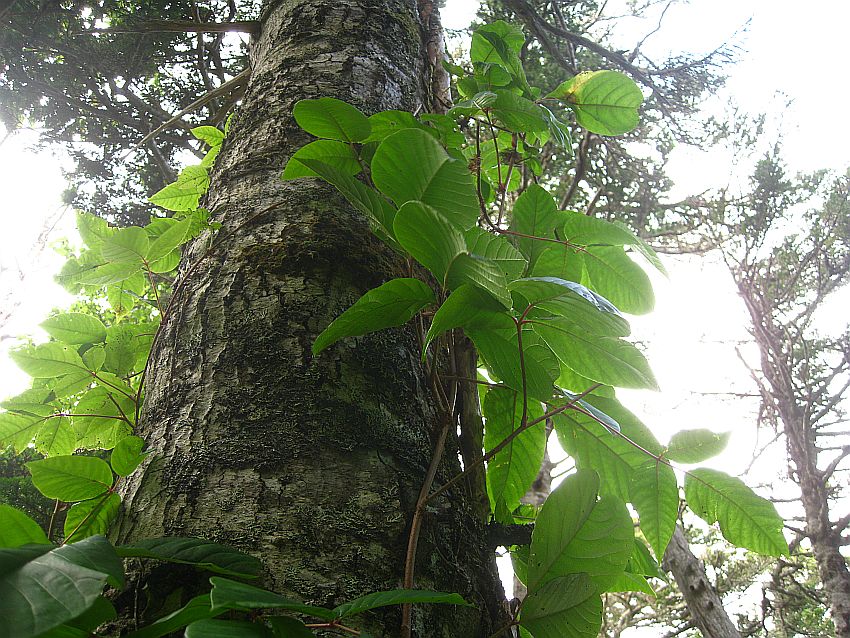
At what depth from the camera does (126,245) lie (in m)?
0.75

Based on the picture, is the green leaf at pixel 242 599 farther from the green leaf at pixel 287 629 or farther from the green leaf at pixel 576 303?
the green leaf at pixel 576 303

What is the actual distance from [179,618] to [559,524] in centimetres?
33

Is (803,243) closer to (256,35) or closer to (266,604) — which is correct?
(256,35)

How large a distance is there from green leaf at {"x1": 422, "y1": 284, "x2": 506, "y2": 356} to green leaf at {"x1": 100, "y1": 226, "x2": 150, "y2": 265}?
52 cm

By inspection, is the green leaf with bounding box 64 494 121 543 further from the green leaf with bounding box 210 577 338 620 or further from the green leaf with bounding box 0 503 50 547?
the green leaf with bounding box 210 577 338 620

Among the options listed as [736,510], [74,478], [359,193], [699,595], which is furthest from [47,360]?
[699,595]

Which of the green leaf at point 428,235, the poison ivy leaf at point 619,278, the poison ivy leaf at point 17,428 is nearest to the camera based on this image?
the green leaf at point 428,235

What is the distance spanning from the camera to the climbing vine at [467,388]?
1.03 ft

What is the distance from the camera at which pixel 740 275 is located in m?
5.64

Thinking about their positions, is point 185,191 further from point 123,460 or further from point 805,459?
point 805,459

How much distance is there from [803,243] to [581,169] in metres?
7.46

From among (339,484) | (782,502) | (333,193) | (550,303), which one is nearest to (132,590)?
(339,484)

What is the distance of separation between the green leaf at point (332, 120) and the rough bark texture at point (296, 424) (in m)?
0.12

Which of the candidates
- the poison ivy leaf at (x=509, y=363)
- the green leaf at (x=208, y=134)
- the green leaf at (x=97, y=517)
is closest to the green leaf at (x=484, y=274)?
the poison ivy leaf at (x=509, y=363)
